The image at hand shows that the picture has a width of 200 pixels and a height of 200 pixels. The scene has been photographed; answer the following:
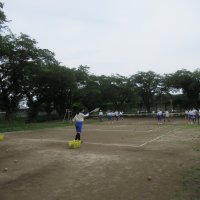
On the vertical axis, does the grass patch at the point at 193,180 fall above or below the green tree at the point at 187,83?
below

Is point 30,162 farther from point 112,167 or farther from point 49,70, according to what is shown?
point 49,70

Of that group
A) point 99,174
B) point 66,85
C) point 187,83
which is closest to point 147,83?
point 187,83

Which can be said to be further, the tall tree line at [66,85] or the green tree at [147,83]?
the green tree at [147,83]

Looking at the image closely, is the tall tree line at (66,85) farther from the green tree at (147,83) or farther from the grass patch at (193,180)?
the grass patch at (193,180)

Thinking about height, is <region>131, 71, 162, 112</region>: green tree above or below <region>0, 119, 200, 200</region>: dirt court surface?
above

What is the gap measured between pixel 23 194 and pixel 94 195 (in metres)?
1.62

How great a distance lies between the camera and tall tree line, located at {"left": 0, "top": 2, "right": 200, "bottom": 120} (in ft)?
145

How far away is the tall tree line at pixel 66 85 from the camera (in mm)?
44312

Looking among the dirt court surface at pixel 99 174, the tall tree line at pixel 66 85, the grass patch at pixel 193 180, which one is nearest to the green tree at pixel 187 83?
the tall tree line at pixel 66 85

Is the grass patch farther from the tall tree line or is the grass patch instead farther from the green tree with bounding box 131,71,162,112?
the green tree with bounding box 131,71,162,112

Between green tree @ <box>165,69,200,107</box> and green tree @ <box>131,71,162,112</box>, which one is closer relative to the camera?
green tree @ <box>165,69,200,107</box>

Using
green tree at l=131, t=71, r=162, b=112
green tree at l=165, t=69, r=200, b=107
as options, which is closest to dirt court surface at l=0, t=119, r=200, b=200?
green tree at l=165, t=69, r=200, b=107

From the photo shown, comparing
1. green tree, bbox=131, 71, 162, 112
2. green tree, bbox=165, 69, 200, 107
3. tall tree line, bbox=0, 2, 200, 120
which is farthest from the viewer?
green tree, bbox=131, 71, 162, 112

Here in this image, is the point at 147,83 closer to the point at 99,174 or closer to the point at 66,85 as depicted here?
the point at 66,85
